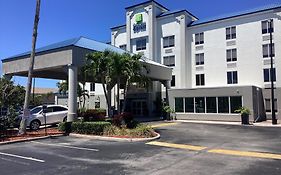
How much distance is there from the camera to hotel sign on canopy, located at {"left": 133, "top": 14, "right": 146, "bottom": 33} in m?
42.1

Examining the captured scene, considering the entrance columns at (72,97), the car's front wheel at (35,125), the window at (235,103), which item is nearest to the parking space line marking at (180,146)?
the entrance columns at (72,97)

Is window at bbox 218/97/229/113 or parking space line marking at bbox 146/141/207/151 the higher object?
window at bbox 218/97/229/113

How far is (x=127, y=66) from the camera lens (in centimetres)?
1988

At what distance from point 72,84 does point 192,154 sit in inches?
448

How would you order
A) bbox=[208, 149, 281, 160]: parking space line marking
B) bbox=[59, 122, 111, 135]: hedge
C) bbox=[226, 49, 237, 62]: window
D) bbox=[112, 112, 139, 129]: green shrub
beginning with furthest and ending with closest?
bbox=[226, 49, 237, 62]: window → bbox=[112, 112, 139, 129]: green shrub → bbox=[59, 122, 111, 135]: hedge → bbox=[208, 149, 281, 160]: parking space line marking

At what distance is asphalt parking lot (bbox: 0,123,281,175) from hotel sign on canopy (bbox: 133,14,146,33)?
1133 inches

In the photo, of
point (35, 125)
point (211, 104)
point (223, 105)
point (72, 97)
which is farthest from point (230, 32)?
point (35, 125)

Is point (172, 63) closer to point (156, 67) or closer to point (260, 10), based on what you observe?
point (156, 67)

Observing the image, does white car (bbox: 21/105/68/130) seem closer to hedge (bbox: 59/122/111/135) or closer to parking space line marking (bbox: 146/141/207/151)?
hedge (bbox: 59/122/111/135)

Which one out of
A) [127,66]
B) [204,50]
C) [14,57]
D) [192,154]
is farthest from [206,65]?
[192,154]

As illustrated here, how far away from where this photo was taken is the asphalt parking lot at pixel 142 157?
9.22m

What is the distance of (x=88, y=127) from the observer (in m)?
18.3

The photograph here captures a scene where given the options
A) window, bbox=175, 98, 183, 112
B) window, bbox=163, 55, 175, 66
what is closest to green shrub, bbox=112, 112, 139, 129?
window, bbox=175, 98, 183, 112

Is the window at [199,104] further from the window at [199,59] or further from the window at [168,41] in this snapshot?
the window at [168,41]
